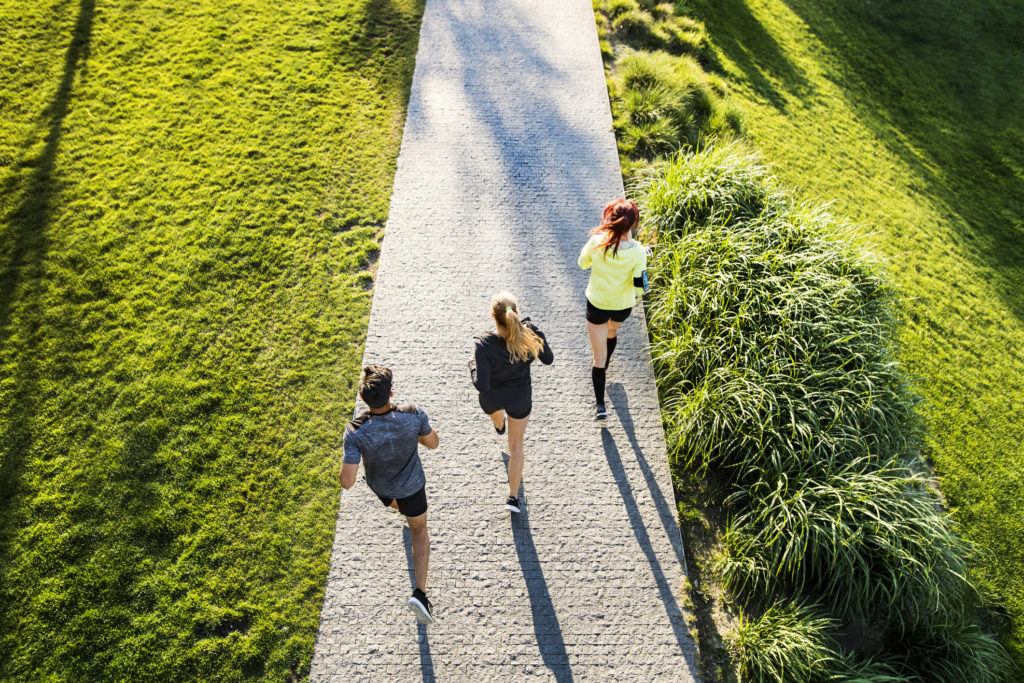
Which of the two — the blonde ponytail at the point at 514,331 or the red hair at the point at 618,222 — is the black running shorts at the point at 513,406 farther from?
the red hair at the point at 618,222

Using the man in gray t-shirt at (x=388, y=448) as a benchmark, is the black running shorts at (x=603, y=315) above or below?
above

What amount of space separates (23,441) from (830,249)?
25.2 feet

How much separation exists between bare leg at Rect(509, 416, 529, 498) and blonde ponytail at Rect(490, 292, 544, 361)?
566 millimetres

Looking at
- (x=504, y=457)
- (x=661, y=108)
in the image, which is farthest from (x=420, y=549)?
(x=661, y=108)

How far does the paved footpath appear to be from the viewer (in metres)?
3.61

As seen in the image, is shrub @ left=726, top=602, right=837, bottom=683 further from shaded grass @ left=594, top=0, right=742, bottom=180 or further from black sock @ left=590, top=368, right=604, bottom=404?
shaded grass @ left=594, top=0, right=742, bottom=180

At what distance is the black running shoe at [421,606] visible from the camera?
11.4ft

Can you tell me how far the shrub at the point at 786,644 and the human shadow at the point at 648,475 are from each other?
620 mm

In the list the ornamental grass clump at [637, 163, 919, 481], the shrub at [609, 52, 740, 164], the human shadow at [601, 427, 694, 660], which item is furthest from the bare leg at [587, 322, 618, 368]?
the shrub at [609, 52, 740, 164]

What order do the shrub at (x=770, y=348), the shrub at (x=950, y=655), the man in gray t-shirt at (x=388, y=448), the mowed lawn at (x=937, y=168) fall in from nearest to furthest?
the man in gray t-shirt at (x=388, y=448), the shrub at (x=950, y=655), the shrub at (x=770, y=348), the mowed lawn at (x=937, y=168)

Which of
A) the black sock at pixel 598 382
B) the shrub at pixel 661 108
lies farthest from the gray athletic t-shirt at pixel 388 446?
the shrub at pixel 661 108

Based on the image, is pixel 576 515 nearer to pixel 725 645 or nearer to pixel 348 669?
pixel 725 645

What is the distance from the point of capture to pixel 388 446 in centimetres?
317

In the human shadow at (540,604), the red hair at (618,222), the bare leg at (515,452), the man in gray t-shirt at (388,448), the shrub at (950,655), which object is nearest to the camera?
the man in gray t-shirt at (388,448)
